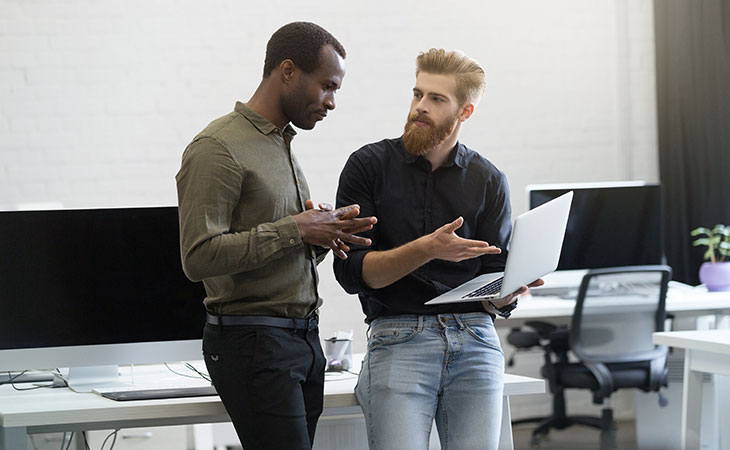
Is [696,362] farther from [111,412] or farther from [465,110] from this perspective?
[111,412]

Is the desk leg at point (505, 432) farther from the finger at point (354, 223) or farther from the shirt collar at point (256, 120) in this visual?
the shirt collar at point (256, 120)

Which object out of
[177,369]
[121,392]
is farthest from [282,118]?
[177,369]

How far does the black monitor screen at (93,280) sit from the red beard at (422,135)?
0.73m

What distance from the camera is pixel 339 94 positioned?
14.7 feet

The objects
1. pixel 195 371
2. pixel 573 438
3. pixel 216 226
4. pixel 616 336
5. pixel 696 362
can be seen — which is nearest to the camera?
pixel 216 226

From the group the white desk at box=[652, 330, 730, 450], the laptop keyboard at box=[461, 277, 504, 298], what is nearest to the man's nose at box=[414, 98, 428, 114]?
the laptop keyboard at box=[461, 277, 504, 298]

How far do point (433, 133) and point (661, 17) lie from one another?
10.8 feet

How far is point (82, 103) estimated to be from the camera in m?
4.25

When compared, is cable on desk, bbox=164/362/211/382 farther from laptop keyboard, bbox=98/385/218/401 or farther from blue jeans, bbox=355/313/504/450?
blue jeans, bbox=355/313/504/450

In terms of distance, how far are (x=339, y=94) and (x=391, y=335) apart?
2821 mm

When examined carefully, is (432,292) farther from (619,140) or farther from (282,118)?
(619,140)

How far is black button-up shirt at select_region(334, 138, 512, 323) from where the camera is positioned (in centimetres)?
182

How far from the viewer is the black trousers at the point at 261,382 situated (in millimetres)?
1601

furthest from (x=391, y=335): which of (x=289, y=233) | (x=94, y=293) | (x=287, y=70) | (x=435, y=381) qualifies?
(x=94, y=293)
